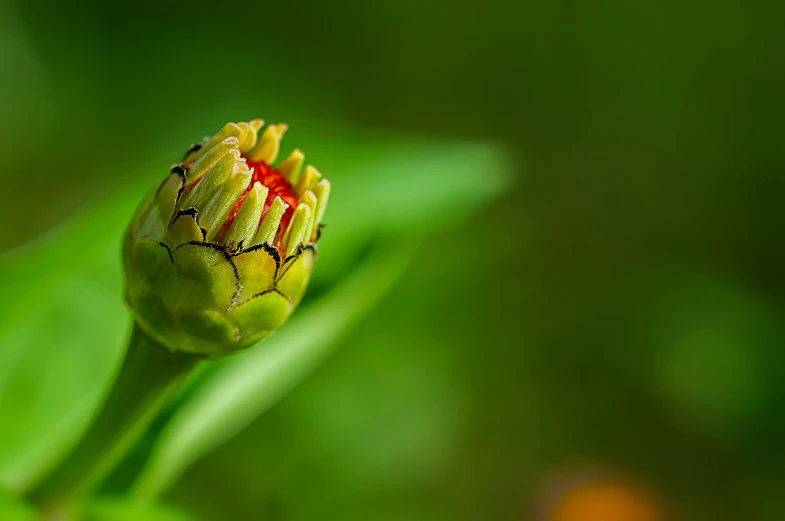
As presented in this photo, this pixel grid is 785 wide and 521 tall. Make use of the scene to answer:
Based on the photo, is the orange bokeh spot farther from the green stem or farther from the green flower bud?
the green flower bud

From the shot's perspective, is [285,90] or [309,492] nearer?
[309,492]

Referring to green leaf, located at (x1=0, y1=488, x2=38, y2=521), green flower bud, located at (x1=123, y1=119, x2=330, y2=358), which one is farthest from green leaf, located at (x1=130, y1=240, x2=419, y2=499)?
green flower bud, located at (x1=123, y1=119, x2=330, y2=358)

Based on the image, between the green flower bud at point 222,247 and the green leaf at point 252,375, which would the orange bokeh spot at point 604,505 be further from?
the green flower bud at point 222,247

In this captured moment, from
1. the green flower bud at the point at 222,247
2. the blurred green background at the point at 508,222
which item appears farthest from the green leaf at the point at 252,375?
the blurred green background at the point at 508,222

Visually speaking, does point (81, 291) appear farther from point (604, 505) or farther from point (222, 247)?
point (604, 505)

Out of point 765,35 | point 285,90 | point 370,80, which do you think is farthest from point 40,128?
point 765,35

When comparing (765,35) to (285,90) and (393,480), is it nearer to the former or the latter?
(285,90)
